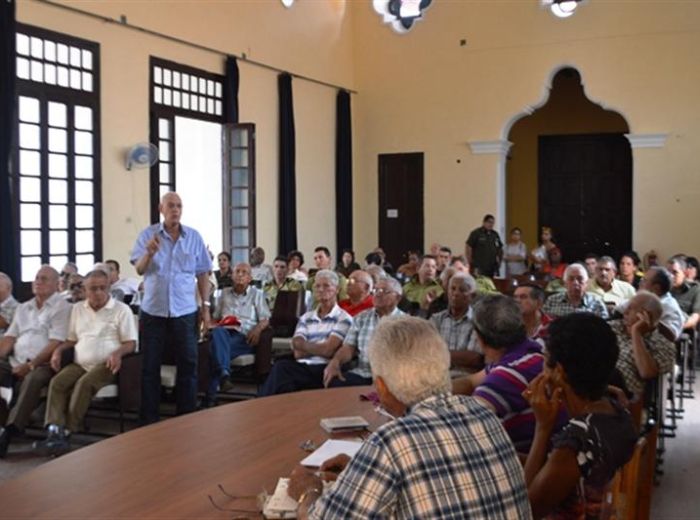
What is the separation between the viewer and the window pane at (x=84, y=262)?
28.0 feet

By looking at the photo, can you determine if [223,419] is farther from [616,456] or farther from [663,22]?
[663,22]

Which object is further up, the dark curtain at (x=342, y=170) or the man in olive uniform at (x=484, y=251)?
the dark curtain at (x=342, y=170)

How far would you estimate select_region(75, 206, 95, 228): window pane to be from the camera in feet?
28.0

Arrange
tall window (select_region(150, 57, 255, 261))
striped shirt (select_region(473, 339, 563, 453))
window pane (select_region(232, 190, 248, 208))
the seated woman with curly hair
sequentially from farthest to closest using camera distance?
window pane (select_region(232, 190, 248, 208))
tall window (select_region(150, 57, 255, 261))
striped shirt (select_region(473, 339, 563, 453))
the seated woman with curly hair

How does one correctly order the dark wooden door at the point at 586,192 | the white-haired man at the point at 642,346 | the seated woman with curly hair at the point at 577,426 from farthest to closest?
1. the dark wooden door at the point at 586,192
2. the white-haired man at the point at 642,346
3. the seated woman with curly hair at the point at 577,426

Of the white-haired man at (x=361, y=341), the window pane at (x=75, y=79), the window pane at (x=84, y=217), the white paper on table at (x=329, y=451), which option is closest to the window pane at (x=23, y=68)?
the window pane at (x=75, y=79)

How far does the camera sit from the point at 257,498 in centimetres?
221

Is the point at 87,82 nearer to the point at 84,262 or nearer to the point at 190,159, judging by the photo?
the point at 84,262

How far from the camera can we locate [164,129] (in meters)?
9.75

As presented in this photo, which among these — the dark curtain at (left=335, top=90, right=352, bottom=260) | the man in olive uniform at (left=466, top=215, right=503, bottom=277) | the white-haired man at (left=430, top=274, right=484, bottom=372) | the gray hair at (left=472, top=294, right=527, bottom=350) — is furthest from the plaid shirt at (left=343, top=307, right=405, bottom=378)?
the dark curtain at (left=335, top=90, right=352, bottom=260)

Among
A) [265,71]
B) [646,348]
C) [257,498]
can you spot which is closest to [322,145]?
[265,71]

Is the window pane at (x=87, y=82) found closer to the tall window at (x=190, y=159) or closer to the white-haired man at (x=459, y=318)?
the tall window at (x=190, y=159)

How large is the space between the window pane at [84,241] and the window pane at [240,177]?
2.23 m

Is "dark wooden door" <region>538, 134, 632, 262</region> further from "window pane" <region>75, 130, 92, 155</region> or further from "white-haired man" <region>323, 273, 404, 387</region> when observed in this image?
"white-haired man" <region>323, 273, 404, 387</region>
